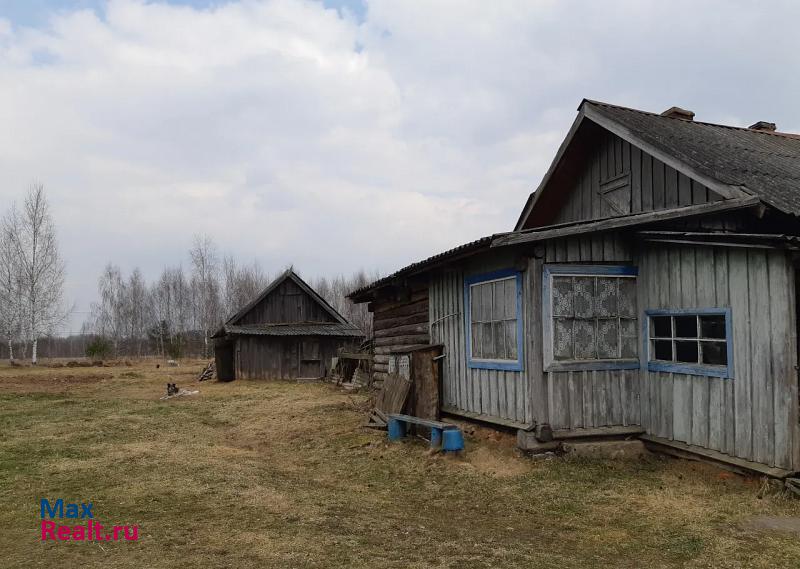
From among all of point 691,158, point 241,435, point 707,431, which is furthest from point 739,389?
point 241,435

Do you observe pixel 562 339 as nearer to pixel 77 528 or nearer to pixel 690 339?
pixel 690 339

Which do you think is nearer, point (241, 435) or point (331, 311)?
point (241, 435)

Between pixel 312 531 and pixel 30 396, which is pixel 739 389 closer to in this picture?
pixel 312 531

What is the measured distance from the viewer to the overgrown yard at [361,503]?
5.35 metres

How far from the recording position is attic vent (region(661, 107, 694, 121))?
12.7 m

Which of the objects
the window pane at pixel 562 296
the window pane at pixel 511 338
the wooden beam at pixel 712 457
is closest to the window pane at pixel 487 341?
the window pane at pixel 511 338

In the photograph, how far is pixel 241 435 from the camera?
1259 cm

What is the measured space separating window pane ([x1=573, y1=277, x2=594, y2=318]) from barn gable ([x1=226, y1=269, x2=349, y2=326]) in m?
20.3

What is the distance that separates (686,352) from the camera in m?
8.41

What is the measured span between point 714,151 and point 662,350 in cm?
363

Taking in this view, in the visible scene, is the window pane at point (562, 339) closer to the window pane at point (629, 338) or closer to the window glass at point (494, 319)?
the window glass at point (494, 319)

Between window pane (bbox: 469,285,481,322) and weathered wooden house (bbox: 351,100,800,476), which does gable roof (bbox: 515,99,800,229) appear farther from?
window pane (bbox: 469,285,481,322)

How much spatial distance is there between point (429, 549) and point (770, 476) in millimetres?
4315

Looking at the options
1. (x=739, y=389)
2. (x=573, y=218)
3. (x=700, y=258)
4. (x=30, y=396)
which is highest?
(x=573, y=218)
